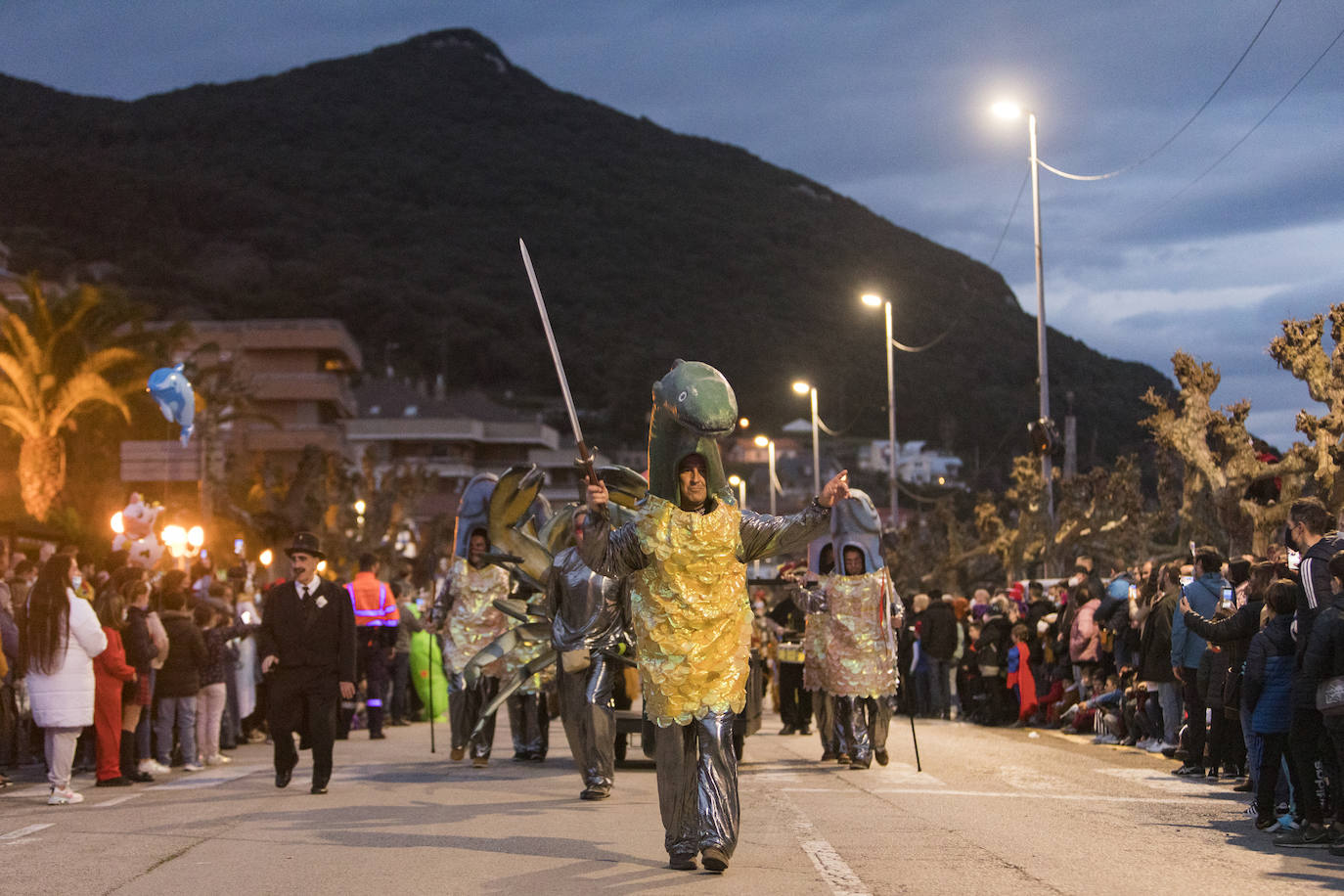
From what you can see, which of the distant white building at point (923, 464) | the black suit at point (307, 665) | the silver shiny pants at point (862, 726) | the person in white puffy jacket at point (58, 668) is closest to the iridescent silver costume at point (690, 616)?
the black suit at point (307, 665)

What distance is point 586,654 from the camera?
13570 mm

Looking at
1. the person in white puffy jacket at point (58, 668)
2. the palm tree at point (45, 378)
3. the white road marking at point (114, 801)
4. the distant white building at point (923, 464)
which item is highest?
the distant white building at point (923, 464)

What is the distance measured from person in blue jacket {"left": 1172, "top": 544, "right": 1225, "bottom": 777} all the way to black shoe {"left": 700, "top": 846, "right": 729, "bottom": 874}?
276 inches

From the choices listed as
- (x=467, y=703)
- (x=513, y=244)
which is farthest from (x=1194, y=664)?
(x=513, y=244)

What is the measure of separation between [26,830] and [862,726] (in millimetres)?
7898

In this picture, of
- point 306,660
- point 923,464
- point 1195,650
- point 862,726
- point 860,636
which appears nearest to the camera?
point 306,660

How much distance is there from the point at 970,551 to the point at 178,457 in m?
23.8

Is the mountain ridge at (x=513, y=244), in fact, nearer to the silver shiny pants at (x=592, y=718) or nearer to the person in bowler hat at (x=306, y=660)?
the silver shiny pants at (x=592, y=718)

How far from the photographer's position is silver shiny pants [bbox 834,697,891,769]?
15781mm

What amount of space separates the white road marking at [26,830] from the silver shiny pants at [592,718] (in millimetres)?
3957

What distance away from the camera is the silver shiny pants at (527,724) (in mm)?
16703

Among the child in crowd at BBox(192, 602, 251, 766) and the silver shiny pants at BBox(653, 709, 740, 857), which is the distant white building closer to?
the child in crowd at BBox(192, 602, 251, 766)

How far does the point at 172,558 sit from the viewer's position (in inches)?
991

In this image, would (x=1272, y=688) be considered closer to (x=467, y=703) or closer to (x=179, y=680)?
(x=467, y=703)
